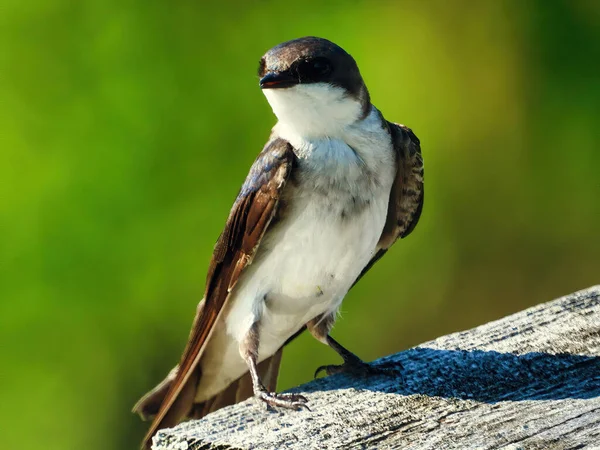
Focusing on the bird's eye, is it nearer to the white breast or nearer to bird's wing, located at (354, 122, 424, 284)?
the white breast

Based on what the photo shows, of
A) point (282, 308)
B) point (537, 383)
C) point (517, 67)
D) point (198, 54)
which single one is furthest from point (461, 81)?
point (537, 383)

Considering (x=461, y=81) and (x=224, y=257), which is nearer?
(x=224, y=257)

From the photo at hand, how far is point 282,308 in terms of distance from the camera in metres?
2.77

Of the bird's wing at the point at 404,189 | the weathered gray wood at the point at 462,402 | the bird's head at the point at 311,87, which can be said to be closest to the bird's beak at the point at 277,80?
the bird's head at the point at 311,87

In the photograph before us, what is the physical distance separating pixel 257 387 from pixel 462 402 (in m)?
0.53

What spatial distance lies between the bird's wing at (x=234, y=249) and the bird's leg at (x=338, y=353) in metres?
0.32

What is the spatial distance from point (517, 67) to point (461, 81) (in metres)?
0.20

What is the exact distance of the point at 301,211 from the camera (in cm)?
259

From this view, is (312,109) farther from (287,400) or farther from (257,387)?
(287,400)

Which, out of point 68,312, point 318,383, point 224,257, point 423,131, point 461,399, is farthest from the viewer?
point 423,131

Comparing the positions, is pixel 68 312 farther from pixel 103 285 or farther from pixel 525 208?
pixel 525 208

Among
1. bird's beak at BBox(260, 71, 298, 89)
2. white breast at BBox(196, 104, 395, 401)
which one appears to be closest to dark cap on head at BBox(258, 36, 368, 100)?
bird's beak at BBox(260, 71, 298, 89)

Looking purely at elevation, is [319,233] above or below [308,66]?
below

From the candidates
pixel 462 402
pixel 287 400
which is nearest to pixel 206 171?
pixel 287 400
